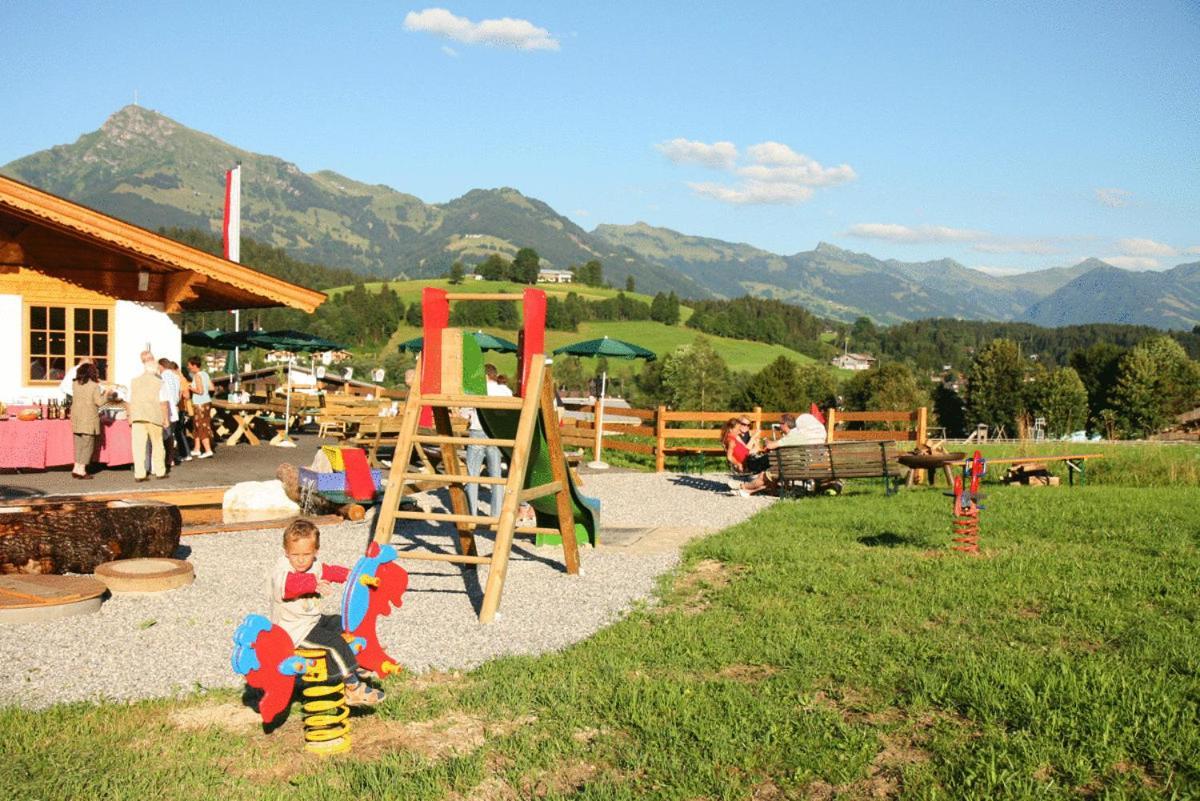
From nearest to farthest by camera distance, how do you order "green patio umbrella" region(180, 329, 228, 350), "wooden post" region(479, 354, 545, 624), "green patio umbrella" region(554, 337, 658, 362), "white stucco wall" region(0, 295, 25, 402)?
1. "wooden post" region(479, 354, 545, 624)
2. "white stucco wall" region(0, 295, 25, 402)
3. "green patio umbrella" region(554, 337, 658, 362)
4. "green patio umbrella" region(180, 329, 228, 350)

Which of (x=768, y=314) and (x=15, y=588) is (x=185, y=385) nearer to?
(x=15, y=588)

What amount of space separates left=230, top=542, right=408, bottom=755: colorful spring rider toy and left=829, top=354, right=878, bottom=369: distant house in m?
152

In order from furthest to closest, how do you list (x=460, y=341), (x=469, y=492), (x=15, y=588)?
(x=469, y=492) → (x=460, y=341) → (x=15, y=588)

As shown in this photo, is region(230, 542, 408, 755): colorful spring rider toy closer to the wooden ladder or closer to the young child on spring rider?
the young child on spring rider

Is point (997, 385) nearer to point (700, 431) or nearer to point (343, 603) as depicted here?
point (700, 431)

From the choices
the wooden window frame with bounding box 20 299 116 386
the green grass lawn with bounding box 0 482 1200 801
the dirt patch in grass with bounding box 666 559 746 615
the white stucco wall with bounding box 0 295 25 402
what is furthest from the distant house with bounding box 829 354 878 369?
the green grass lawn with bounding box 0 482 1200 801

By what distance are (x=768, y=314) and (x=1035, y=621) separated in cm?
16107

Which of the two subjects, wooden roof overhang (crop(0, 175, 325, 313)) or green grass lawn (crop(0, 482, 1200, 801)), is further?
wooden roof overhang (crop(0, 175, 325, 313))

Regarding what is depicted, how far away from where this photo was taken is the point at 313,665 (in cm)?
438

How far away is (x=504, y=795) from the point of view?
3867 millimetres

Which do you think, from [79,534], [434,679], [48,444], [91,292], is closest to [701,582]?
[434,679]

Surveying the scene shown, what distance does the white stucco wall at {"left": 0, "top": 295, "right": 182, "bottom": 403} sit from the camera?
1456 centimetres

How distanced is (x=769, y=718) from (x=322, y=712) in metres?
2.03

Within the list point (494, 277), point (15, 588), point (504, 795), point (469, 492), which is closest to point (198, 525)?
point (469, 492)
